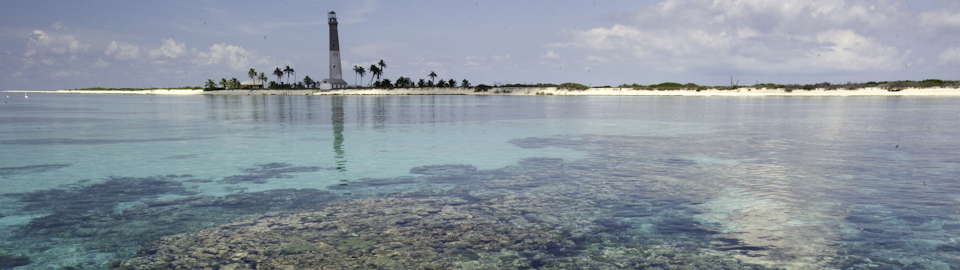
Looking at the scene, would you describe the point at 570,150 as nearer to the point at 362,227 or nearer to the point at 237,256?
the point at 362,227

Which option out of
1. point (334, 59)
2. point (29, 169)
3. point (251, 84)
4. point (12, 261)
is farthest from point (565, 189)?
point (251, 84)

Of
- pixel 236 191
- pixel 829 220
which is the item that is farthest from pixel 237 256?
pixel 829 220

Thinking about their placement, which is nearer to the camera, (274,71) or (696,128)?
(696,128)

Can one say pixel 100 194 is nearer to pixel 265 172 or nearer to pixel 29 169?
pixel 265 172

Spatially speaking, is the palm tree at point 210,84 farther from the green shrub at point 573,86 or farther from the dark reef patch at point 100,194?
the dark reef patch at point 100,194

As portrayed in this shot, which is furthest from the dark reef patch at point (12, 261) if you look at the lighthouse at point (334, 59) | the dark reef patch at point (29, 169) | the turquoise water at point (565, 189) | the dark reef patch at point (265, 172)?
the lighthouse at point (334, 59)

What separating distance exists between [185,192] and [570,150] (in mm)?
11086

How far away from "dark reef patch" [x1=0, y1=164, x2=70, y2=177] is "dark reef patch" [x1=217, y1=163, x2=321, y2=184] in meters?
4.93

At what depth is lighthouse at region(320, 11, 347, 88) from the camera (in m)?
131

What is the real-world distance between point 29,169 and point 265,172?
604 centimetres

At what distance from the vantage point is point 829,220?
8148mm

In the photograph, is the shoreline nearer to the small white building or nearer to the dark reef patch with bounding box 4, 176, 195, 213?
the small white building

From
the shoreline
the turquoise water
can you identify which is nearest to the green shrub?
the shoreline

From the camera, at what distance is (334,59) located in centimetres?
13675
